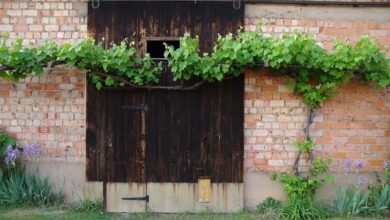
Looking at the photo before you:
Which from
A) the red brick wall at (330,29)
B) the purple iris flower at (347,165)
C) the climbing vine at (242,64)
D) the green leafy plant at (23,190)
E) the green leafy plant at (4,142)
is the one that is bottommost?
the green leafy plant at (23,190)

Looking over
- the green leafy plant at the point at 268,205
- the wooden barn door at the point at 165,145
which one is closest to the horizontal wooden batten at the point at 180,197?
the wooden barn door at the point at 165,145

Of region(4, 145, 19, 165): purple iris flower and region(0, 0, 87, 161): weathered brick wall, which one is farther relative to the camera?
region(0, 0, 87, 161): weathered brick wall

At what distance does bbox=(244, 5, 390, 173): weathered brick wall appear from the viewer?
6.28 metres

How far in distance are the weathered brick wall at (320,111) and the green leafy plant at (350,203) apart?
40 centimetres

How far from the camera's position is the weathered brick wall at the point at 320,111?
628cm

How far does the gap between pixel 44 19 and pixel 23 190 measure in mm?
2343

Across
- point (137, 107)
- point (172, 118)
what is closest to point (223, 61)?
point (172, 118)

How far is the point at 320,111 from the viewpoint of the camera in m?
6.31

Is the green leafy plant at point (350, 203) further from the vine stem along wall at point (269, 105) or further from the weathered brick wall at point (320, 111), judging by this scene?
the weathered brick wall at point (320, 111)

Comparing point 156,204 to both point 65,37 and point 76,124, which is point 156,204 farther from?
point 65,37

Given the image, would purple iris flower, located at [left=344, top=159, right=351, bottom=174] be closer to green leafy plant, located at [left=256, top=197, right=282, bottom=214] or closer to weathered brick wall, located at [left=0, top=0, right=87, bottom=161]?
green leafy plant, located at [left=256, top=197, right=282, bottom=214]

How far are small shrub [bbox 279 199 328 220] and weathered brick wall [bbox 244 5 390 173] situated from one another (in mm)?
525

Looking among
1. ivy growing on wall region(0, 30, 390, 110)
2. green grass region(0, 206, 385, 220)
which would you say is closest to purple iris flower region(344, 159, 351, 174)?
green grass region(0, 206, 385, 220)

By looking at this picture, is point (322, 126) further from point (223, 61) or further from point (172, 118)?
point (172, 118)
